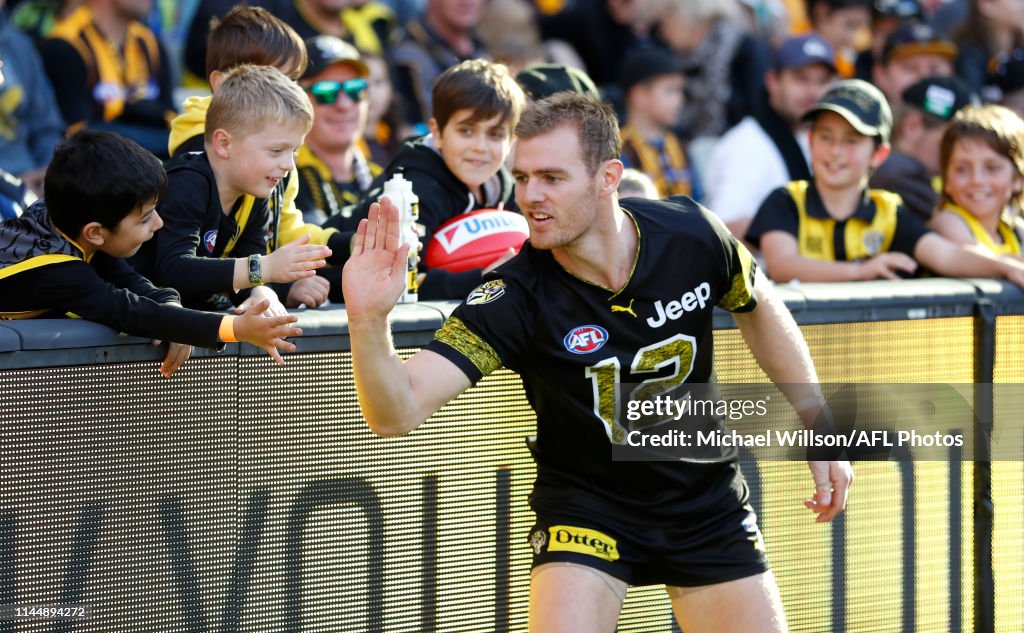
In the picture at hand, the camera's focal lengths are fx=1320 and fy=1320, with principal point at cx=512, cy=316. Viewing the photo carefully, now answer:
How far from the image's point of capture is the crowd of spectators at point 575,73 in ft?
24.3

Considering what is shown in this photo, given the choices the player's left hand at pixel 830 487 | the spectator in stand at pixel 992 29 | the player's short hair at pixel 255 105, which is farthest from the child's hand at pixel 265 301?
the spectator in stand at pixel 992 29

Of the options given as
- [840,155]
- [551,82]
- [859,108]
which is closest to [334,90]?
[551,82]

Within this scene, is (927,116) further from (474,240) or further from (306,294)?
(306,294)

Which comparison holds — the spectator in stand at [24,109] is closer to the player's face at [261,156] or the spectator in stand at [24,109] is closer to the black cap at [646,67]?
the player's face at [261,156]

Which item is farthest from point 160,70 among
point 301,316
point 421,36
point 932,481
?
point 932,481

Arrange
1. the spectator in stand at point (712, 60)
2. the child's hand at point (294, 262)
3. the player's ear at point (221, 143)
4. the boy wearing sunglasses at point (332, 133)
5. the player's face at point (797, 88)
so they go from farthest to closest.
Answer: the spectator in stand at point (712, 60)
the player's face at point (797, 88)
the boy wearing sunglasses at point (332, 133)
the player's ear at point (221, 143)
the child's hand at point (294, 262)

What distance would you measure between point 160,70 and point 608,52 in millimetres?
3836

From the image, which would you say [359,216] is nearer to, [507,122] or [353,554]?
[507,122]

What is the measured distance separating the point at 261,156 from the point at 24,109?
3890 mm

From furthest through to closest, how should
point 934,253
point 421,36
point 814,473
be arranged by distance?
1. point 421,36
2. point 934,253
3. point 814,473

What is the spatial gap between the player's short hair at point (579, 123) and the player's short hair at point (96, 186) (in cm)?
120

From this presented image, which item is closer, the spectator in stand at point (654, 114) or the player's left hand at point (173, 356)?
the player's left hand at point (173, 356)

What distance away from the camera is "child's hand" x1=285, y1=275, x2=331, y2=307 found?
470 cm

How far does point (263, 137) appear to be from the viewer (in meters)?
4.63
